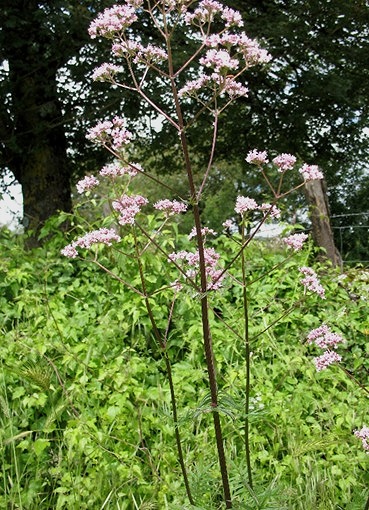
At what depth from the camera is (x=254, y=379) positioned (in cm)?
366

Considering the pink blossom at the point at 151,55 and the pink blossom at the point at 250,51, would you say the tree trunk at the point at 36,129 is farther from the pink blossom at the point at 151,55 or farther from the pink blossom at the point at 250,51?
the pink blossom at the point at 250,51

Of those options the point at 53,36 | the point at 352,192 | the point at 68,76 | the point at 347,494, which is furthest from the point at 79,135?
the point at 352,192

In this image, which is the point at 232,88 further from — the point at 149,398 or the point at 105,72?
the point at 149,398

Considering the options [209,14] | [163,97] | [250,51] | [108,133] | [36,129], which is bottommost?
[108,133]

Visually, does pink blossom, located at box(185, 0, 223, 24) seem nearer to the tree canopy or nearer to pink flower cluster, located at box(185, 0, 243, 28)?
pink flower cluster, located at box(185, 0, 243, 28)

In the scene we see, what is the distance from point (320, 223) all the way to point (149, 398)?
297 cm

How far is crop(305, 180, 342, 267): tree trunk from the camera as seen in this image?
570cm

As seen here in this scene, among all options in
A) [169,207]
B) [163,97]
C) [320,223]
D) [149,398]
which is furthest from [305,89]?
[169,207]

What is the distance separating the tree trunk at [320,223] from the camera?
5.70m

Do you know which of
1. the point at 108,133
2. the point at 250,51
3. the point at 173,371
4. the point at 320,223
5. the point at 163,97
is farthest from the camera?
the point at 163,97

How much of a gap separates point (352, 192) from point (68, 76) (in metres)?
9.64

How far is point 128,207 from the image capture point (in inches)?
82.4

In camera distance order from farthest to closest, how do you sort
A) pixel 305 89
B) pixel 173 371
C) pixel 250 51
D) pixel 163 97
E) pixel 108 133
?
1. pixel 305 89
2. pixel 163 97
3. pixel 173 371
4. pixel 108 133
5. pixel 250 51

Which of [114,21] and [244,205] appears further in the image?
[244,205]
